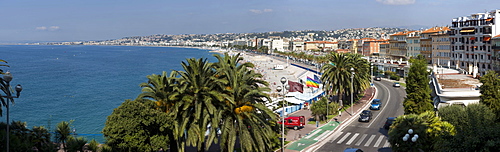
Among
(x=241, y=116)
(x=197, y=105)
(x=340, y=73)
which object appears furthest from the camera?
(x=340, y=73)

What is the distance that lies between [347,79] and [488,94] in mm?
16908

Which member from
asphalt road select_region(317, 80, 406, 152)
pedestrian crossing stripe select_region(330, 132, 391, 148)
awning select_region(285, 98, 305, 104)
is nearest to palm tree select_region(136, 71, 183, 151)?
asphalt road select_region(317, 80, 406, 152)

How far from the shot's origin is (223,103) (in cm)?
2047

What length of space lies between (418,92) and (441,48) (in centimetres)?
4985

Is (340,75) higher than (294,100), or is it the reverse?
(340,75)

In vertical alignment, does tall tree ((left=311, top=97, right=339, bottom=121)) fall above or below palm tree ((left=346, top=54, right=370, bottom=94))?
below

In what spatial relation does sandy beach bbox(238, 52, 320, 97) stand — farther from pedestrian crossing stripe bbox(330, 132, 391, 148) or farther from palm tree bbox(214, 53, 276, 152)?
palm tree bbox(214, 53, 276, 152)

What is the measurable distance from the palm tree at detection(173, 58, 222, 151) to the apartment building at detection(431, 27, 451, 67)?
191 ft

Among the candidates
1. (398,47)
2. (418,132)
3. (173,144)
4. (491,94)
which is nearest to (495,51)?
(491,94)

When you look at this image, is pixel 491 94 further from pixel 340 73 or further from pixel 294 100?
pixel 294 100

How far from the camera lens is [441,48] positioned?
2810 inches

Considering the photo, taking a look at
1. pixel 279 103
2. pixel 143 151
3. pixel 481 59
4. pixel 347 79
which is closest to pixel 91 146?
pixel 143 151

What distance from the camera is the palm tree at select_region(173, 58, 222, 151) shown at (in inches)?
777

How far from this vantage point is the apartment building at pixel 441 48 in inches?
2714
